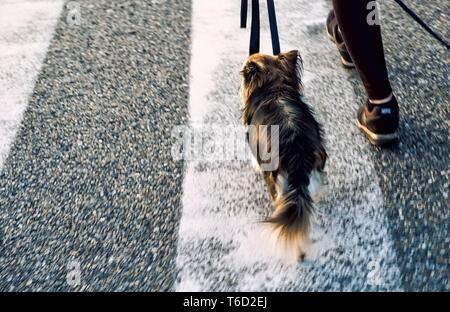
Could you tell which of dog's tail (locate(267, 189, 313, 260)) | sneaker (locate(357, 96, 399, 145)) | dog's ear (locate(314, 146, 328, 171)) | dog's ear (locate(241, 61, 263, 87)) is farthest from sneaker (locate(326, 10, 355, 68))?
dog's tail (locate(267, 189, 313, 260))

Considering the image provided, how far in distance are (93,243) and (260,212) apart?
76cm

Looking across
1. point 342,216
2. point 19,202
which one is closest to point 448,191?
point 342,216

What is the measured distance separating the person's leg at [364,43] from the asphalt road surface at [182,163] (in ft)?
0.93

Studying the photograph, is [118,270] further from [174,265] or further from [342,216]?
[342,216]

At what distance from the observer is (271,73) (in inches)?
98.4

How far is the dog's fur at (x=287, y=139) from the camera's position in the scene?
7.09 ft

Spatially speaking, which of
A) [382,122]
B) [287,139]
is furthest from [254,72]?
[382,122]

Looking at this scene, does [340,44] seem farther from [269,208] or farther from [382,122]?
[269,208]

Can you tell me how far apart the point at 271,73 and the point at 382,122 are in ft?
2.11

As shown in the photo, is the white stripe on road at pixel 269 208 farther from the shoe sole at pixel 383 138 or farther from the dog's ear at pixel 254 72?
the dog's ear at pixel 254 72

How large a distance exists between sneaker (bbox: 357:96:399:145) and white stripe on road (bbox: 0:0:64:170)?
1915 millimetres

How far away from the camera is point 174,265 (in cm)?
239

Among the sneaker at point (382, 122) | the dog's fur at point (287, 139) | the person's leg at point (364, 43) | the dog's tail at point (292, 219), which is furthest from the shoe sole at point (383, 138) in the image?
the dog's tail at point (292, 219)
